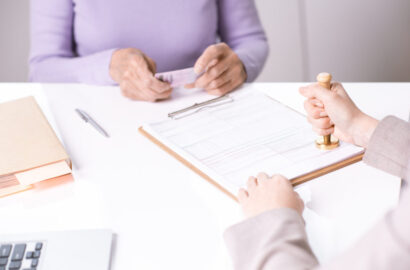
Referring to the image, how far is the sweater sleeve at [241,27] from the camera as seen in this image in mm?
1539

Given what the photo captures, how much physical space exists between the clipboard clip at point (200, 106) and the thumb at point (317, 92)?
0.23 metres

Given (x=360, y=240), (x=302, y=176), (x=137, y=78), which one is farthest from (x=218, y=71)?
(x=360, y=240)

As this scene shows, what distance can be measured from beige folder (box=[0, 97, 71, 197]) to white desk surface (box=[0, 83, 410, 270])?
0.07ft

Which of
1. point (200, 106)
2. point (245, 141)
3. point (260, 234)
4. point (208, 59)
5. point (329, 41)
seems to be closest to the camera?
point (260, 234)

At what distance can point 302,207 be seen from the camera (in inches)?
31.4

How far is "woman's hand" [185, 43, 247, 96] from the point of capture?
1218 millimetres

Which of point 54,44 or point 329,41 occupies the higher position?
point 54,44

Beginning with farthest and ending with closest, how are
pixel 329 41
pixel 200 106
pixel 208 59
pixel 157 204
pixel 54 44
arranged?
pixel 329 41
pixel 54 44
pixel 208 59
pixel 200 106
pixel 157 204

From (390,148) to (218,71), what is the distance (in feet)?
1.54

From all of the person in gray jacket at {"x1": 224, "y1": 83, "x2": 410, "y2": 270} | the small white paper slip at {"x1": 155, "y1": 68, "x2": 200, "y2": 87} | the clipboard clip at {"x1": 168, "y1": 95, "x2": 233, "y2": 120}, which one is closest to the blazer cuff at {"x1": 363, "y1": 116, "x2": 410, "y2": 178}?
the person in gray jacket at {"x1": 224, "y1": 83, "x2": 410, "y2": 270}

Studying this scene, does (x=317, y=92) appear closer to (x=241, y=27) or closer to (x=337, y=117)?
(x=337, y=117)

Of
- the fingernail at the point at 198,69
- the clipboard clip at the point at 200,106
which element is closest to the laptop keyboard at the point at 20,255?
the clipboard clip at the point at 200,106

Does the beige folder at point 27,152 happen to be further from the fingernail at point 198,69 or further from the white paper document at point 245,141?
the fingernail at point 198,69

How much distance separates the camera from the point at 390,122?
2.94 ft
